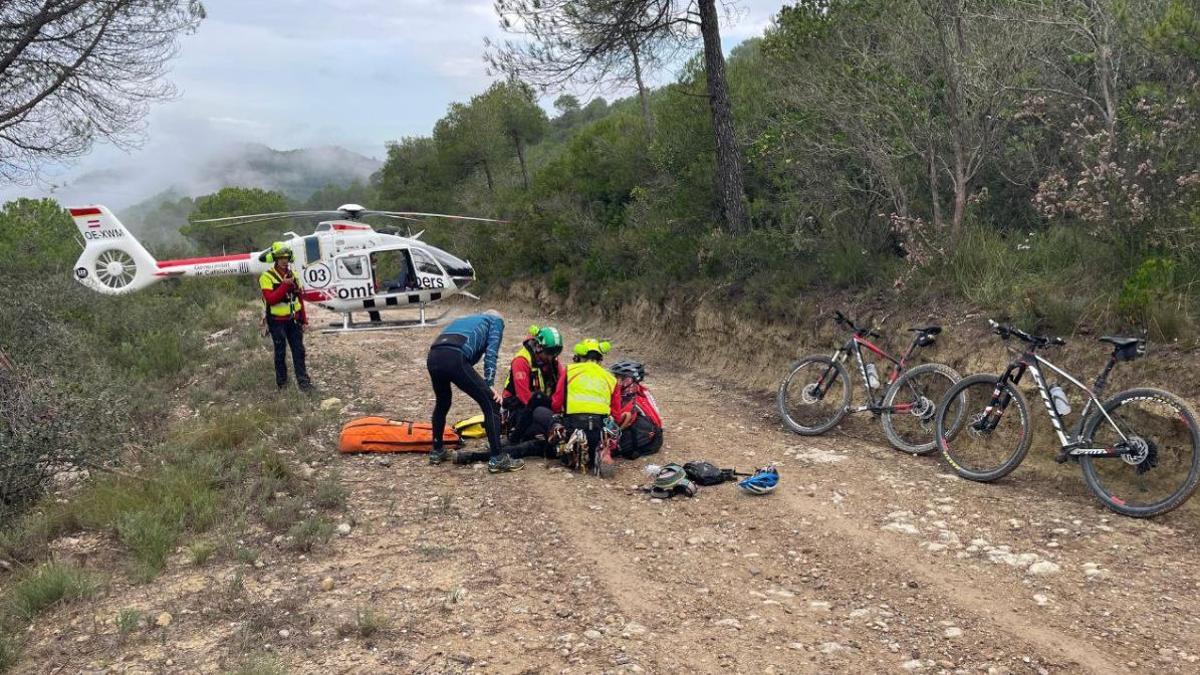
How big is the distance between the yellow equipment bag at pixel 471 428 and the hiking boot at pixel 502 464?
3.13ft

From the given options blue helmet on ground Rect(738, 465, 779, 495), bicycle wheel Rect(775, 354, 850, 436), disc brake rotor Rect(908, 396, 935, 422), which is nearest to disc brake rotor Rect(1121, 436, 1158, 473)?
disc brake rotor Rect(908, 396, 935, 422)

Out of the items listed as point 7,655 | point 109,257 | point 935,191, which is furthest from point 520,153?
point 7,655

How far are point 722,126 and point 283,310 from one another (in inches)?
301

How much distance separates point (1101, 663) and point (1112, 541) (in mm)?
1687

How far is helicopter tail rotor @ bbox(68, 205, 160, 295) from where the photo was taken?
17.2 meters

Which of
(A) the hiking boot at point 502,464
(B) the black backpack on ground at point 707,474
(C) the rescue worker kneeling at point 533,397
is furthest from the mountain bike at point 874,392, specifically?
(A) the hiking boot at point 502,464

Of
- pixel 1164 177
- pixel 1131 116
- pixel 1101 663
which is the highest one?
pixel 1131 116

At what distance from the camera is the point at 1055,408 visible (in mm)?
6109

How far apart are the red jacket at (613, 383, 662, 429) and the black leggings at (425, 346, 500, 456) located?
1.28m

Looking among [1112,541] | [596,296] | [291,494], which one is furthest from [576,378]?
[596,296]

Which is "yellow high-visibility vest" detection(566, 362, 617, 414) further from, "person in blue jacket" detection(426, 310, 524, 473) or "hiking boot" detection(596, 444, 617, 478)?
"person in blue jacket" detection(426, 310, 524, 473)

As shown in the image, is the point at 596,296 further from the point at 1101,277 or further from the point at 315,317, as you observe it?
the point at 1101,277

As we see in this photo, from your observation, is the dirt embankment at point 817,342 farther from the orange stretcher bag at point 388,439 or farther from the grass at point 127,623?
the grass at point 127,623

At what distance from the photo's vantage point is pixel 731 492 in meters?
6.58
